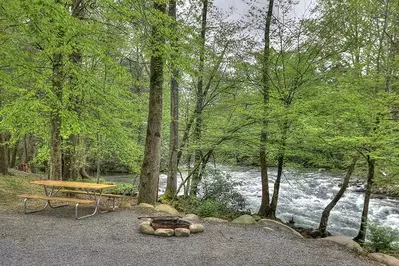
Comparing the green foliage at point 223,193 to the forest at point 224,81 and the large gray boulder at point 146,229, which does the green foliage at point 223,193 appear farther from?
the large gray boulder at point 146,229

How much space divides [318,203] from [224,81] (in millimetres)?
6502

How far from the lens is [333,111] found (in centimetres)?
689

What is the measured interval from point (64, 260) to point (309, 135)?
5.47m

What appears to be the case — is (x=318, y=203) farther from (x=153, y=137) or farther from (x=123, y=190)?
(x=153, y=137)

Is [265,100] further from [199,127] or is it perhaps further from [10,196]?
[10,196]

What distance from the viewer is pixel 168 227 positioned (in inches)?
188

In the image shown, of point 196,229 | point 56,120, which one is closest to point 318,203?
point 196,229

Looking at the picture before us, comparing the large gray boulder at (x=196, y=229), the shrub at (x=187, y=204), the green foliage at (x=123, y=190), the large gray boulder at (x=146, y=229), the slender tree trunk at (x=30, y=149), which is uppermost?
the slender tree trunk at (x=30, y=149)

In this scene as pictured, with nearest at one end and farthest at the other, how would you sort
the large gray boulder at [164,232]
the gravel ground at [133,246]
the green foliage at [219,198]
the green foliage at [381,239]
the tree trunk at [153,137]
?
the gravel ground at [133,246] < the large gray boulder at [164,232] < the green foliage at [381,239] < the tree trunk at [153,137] < the green foliage at [219,198]

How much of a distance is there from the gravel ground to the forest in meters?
1.96

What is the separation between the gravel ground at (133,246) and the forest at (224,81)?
1.96 metres

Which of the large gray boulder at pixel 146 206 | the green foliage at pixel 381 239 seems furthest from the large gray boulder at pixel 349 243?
the large gray boulder at pixel 146 206

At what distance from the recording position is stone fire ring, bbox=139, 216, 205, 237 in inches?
180

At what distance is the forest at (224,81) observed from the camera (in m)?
5.86
